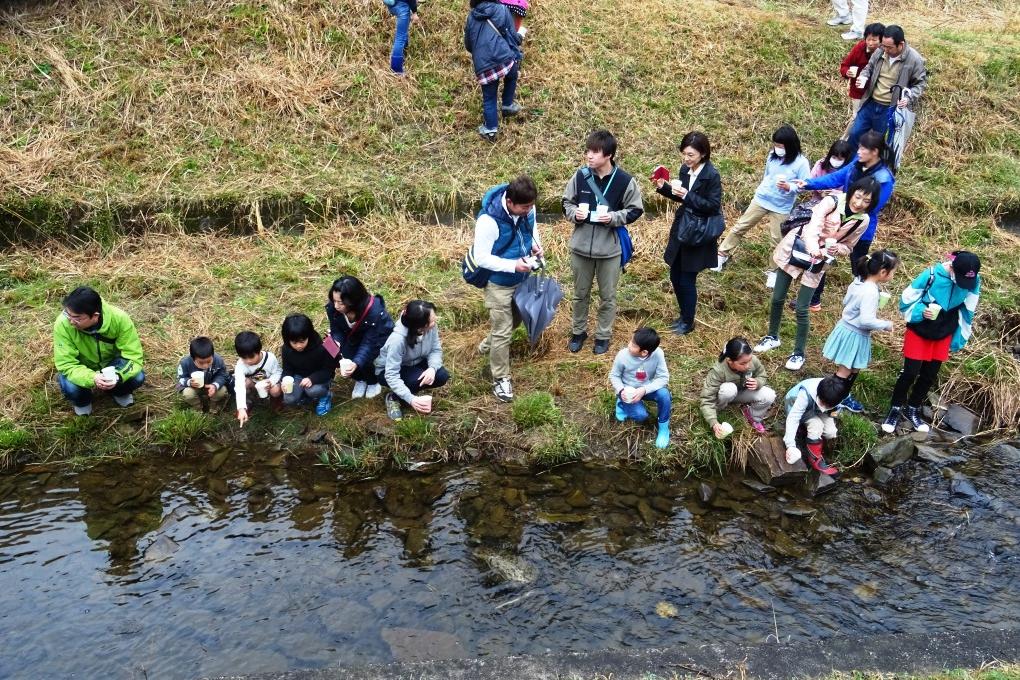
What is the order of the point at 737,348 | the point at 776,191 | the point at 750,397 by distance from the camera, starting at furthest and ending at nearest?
the point at 776,191 → the point at 750,397 → the point at 737,348

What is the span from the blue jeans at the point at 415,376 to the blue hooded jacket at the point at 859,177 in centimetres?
392

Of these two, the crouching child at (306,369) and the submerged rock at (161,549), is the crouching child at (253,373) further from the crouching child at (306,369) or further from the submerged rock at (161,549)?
the submerged rock at (161,549)

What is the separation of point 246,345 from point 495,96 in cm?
545

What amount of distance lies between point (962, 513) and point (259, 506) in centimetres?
547

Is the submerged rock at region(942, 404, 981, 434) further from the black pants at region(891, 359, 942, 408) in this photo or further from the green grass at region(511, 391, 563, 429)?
the green grass at region(511, 391, 563, 429)

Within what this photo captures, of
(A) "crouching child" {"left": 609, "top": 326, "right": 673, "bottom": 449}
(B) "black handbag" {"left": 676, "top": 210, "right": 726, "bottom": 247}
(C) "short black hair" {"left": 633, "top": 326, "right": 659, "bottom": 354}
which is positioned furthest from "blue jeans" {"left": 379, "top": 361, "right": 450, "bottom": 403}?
(B) "black handbag" {"left": 676, "top": 210, "right": 726, "bottom": 247}

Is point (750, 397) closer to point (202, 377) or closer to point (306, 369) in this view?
point (306, 369)

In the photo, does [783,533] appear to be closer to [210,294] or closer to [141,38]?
[210,294]

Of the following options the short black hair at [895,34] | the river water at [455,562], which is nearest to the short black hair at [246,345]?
the river water at [455,562]

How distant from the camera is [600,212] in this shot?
638 cm

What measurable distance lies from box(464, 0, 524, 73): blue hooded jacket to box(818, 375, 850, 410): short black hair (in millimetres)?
5908

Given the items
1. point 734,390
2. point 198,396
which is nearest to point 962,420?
point 734,390

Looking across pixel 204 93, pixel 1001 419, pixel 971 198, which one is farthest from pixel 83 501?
pixel 971 198

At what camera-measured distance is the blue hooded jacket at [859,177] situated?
682 cm
